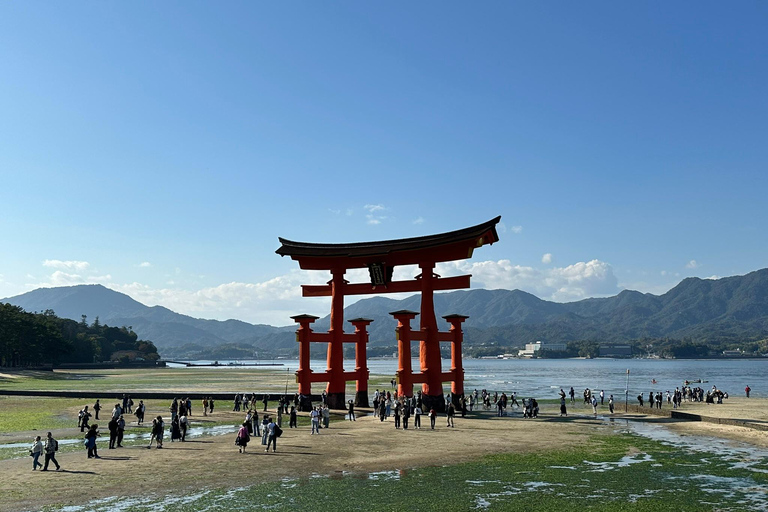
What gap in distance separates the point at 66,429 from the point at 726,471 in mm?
31610

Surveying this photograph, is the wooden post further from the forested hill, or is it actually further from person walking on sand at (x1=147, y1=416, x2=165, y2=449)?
the forested hill

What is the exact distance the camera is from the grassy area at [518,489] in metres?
16.0

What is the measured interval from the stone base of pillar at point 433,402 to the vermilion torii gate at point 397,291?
7cm

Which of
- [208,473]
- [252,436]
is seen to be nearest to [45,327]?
[252,436]

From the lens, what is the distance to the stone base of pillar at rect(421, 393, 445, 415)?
3922 cm

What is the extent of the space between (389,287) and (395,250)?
3.50 metres

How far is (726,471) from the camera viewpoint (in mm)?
20750

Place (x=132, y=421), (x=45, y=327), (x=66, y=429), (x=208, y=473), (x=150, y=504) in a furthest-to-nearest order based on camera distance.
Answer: (x=45, y=327) < (x=132, y=421) < (x=66, y=429) < (x=208, y=473) < (x=150, y=504)

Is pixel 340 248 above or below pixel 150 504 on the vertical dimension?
above

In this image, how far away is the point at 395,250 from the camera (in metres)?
40.8

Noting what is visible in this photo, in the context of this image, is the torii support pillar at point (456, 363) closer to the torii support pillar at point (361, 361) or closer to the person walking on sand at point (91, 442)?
the torii support pillar at point (361, 361)

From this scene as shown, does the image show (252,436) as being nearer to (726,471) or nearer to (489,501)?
(489,501)

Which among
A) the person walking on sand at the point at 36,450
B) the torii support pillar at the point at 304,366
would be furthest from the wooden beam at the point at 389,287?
the person walking on sand at the point at 36,450

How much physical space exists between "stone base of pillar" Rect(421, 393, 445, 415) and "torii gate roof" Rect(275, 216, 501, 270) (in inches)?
362
